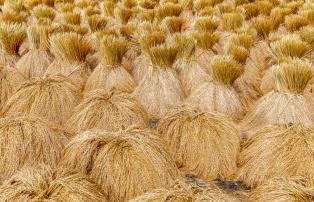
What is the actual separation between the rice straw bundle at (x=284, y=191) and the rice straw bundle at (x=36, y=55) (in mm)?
3917

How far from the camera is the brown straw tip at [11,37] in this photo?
21.3 ft

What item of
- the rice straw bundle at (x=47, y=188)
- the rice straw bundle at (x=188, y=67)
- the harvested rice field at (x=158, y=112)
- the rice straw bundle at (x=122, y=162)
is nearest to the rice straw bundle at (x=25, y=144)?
the harvested rice field at (x=158, y=112)

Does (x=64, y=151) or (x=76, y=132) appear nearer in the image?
(x=64, y=151)

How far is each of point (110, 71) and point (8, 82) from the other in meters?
1.26

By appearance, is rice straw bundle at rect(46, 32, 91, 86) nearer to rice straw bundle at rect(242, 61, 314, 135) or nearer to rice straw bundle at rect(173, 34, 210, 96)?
rice straw bundle at rect(173, 34, 210, 96)

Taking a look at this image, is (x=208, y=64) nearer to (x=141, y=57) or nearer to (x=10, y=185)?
(x=141, y=57)

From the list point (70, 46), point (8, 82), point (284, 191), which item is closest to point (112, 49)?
point (70, 46)

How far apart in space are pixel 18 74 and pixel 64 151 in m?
2.04

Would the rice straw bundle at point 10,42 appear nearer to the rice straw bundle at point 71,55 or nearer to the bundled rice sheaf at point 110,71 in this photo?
the rice straw bundle at point 71,55

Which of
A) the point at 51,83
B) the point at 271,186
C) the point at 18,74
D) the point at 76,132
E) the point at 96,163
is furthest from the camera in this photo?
the point at 18,74

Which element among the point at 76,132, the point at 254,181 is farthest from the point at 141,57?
the point at 254,181

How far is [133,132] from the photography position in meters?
4.11

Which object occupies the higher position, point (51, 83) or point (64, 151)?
point (51, 83)

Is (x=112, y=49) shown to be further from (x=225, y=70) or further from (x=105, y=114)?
(x=225, y=70)
